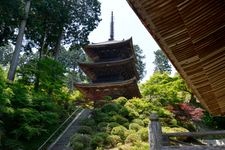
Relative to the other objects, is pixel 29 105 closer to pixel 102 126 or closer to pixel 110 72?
pixel 102 126

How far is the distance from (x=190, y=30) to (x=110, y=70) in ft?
87.5

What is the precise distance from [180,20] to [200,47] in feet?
1.02

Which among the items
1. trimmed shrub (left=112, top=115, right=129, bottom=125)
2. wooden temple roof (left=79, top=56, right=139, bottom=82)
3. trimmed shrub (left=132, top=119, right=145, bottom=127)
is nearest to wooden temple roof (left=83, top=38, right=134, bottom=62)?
wooden temple roof (left=79, top=56, right=139, bottom=82)

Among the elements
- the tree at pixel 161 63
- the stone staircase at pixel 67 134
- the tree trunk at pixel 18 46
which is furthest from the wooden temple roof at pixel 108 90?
the tree at pixel 161 63

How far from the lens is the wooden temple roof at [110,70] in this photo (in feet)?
89.9

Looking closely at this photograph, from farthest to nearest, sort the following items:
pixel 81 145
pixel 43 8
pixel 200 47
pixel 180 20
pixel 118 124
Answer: pixel 43 8
pixel 118 124
pixel 81 145
pixel 200 47
pixel 180 20

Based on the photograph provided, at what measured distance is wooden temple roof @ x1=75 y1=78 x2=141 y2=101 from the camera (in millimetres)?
25578

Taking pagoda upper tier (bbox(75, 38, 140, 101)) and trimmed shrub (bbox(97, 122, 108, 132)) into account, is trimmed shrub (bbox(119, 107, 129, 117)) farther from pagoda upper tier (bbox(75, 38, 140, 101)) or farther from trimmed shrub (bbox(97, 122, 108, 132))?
pagoda upper tier (bbox(75, 38, 140, 101))

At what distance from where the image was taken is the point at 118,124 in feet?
60.3

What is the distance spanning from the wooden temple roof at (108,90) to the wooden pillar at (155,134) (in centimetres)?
1891

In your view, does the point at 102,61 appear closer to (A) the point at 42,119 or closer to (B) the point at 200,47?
(A) the point at 42,119

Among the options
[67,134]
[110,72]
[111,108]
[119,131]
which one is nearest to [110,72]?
[110,72]

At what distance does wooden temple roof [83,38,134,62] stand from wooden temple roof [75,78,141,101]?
13.9ft

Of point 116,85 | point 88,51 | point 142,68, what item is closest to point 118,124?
point 116,85
